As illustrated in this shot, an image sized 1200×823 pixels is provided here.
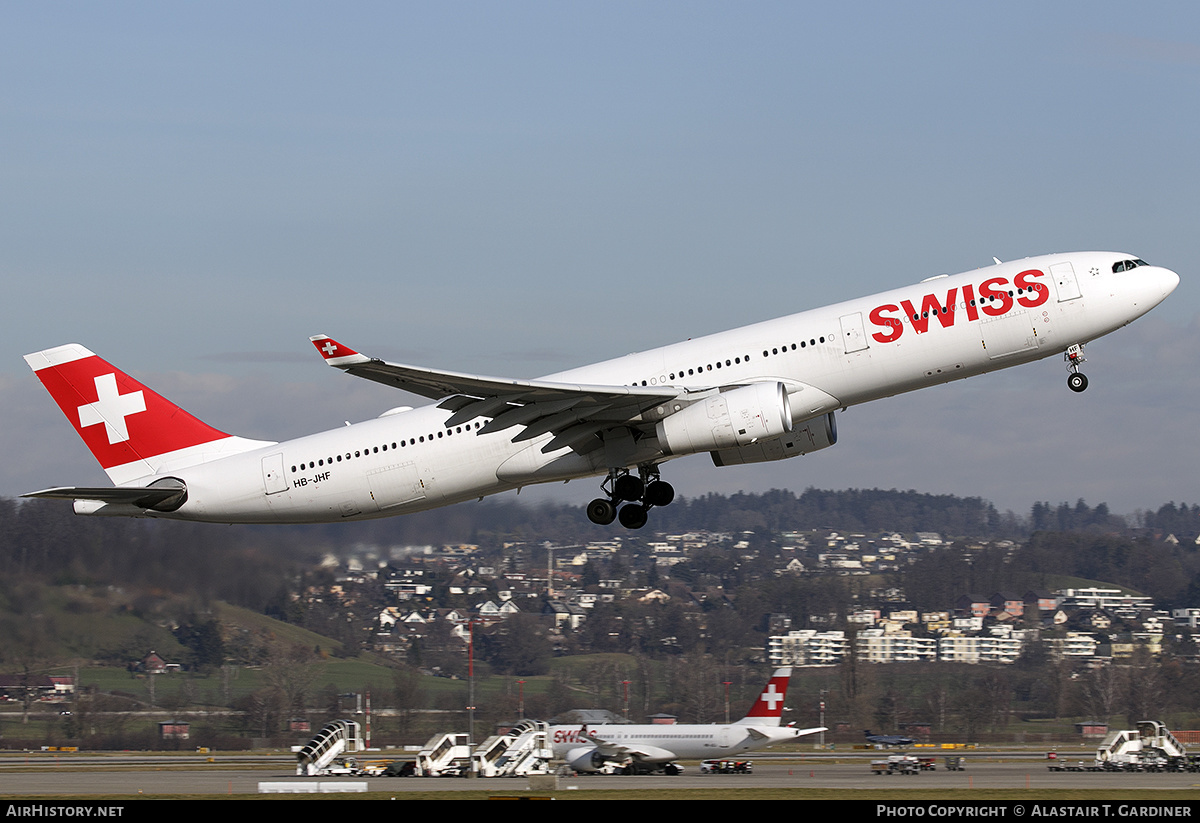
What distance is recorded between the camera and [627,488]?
3488 centimetres

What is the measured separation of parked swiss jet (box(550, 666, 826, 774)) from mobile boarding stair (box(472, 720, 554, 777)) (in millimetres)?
1992

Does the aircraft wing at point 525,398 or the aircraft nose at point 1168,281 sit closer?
the aircraft wing at point 525,398

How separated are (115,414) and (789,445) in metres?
19.2

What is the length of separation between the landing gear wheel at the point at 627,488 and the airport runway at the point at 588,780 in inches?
410

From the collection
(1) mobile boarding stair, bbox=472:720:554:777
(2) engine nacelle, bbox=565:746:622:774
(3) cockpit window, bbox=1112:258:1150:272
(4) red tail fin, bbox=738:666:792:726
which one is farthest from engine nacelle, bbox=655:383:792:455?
(4) red tail fin, bbox=738:666:792:726

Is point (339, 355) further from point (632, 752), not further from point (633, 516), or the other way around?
point (632, 752)

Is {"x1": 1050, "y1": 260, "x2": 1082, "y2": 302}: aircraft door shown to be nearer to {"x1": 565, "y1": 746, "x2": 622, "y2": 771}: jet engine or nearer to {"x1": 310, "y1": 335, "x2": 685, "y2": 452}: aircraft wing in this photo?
{"x1": 310, "y1": 335, "x2": 685, "y2": 452}: aircraft wing

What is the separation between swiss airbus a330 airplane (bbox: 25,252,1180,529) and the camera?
31719 millimetres

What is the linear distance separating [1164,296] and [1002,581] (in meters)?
106

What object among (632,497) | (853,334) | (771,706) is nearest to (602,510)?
(632,497)

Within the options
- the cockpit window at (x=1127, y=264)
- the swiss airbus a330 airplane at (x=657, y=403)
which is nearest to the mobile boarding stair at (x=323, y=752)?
the swiss airbus a330 airplane at (x=657, y=403)

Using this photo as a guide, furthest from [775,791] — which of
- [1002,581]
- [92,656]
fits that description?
[1002,581]

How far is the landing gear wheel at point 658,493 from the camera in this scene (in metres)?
35.2

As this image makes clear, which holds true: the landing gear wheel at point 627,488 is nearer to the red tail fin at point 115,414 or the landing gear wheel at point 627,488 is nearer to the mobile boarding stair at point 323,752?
the red tail fin at point 115,414
